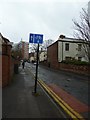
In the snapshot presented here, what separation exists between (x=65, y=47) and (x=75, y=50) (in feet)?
7.55

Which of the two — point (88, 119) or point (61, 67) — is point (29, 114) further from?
point (61, 67)

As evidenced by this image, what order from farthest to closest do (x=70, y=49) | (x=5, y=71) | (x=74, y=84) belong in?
(x=70, y=49) < (x=74, y=84) < (x=5, y=71)

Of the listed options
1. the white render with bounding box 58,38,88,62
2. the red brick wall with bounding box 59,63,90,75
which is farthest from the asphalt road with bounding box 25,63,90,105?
the white render with bounding box 58,38,88,62

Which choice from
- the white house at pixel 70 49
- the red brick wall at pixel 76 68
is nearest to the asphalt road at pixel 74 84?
the red brick wall at pixel 76 68

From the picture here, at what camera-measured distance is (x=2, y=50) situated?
16.4 m

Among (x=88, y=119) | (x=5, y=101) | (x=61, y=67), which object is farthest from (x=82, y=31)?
(x=88, y=119)

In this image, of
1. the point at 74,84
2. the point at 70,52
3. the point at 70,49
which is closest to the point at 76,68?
the point at 70,52

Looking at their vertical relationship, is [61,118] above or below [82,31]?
below

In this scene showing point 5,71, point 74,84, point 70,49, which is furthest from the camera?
point 70,49

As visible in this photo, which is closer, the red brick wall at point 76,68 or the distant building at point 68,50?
the red brick wall at point 76,68

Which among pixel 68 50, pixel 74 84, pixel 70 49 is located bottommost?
pixel 74 84

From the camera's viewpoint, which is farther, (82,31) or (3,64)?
(82,31)

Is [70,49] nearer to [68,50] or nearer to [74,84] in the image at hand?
[68,50]

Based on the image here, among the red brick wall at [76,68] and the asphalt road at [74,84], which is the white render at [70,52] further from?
the asphalt road at [74,84]
